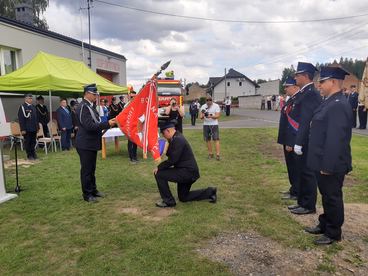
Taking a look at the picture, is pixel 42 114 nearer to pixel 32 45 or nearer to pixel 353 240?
pixel 32 45

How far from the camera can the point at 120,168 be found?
31.2 ft

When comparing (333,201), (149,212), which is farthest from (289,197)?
(149,212)

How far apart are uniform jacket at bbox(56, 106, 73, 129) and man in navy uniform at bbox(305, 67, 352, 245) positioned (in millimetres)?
10543

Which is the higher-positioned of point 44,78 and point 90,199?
point 44,78

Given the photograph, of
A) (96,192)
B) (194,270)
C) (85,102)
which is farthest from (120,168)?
(194,270)

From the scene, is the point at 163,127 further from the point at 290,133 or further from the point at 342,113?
the point at 342,113

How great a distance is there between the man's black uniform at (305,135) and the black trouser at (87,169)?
3532mm

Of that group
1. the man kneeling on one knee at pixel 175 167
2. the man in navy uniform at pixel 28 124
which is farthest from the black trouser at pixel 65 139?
the man kneeling on one knee at pixel 175 167

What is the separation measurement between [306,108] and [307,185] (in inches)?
47.0

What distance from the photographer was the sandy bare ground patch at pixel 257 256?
3.93 m

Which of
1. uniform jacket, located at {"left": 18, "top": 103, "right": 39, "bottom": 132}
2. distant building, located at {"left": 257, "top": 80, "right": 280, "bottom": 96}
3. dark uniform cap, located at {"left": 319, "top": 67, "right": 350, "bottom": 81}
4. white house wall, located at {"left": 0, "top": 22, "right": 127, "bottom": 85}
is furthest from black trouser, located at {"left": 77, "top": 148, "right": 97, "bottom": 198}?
distant building, located at {"left": 257, "top": 80, "right": 280, "bottom": 96}

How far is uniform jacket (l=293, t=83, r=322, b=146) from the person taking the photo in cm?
542

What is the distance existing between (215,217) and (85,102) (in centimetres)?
299

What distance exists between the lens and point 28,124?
10953 mm
